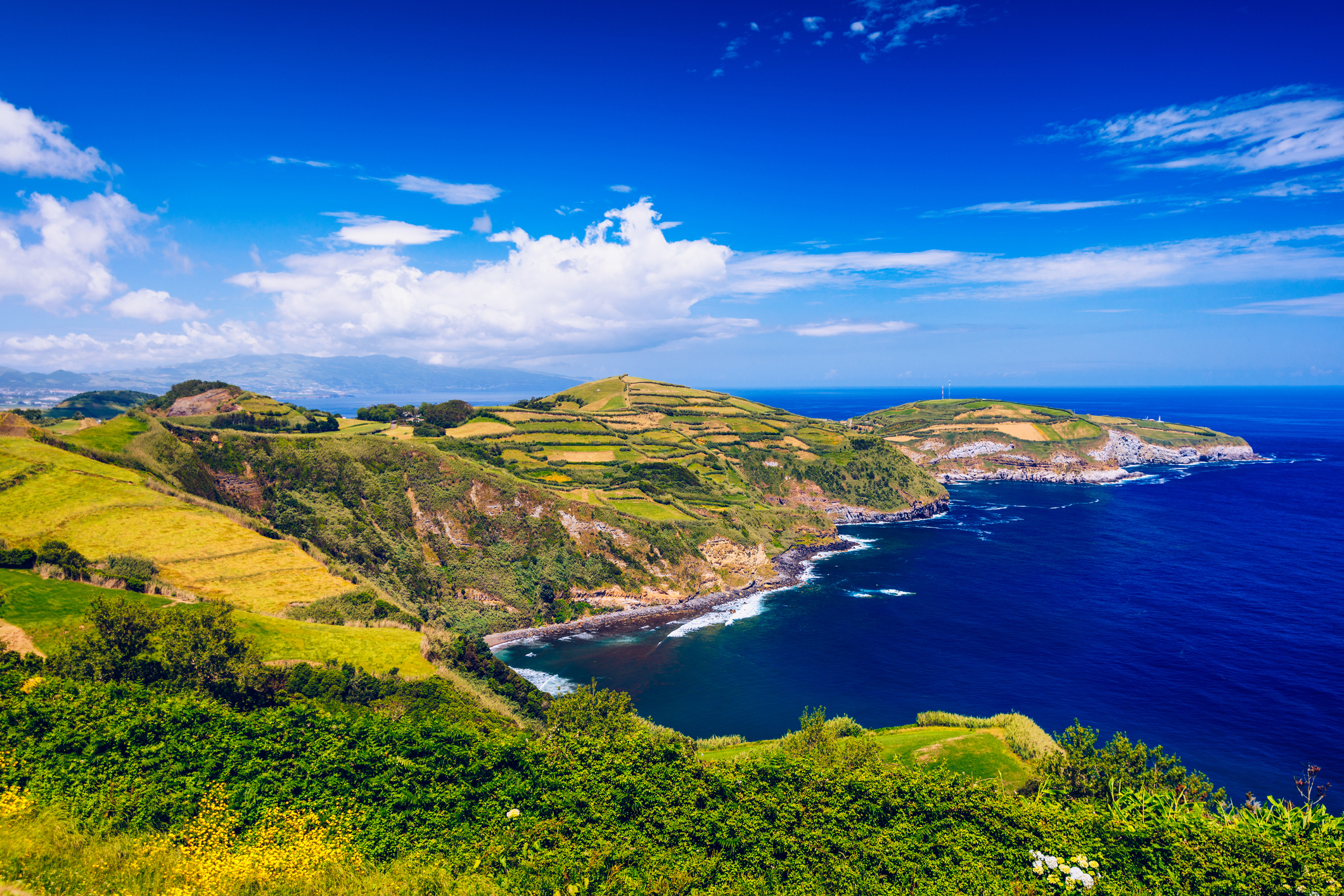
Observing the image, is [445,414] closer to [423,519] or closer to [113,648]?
[423,519]

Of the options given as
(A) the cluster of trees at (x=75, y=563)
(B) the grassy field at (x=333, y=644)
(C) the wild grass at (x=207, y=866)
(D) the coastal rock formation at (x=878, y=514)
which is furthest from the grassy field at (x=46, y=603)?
(D) the coastal rock formation at (x=878, y=514)

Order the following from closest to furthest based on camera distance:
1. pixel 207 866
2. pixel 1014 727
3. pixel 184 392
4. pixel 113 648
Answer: pixel 207 866
pixel 113 648
pixel 1014 727
pixel 184 392

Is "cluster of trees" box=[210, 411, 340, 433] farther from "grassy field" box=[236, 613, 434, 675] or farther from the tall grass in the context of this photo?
the tall grass

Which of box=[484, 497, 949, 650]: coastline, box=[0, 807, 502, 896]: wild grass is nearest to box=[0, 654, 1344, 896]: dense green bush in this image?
box=[0, 807, 502, 896]: wild grass

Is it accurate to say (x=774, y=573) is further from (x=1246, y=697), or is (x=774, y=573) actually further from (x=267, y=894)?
(x=267, y=894)

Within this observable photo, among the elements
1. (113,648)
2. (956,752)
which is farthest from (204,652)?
(956,752)
